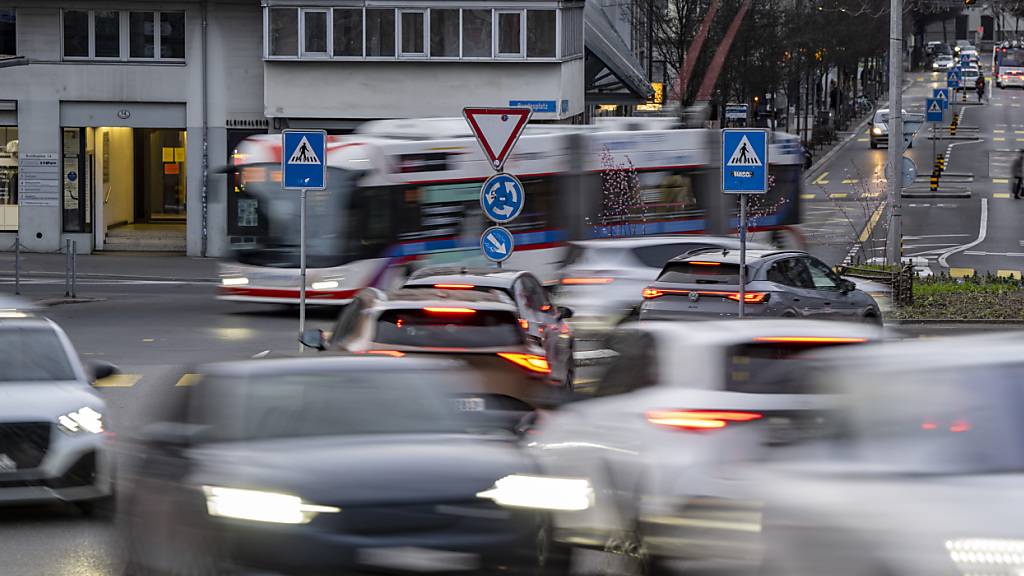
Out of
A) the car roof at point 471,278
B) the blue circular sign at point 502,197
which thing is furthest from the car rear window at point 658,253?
the car roof at point 471,278

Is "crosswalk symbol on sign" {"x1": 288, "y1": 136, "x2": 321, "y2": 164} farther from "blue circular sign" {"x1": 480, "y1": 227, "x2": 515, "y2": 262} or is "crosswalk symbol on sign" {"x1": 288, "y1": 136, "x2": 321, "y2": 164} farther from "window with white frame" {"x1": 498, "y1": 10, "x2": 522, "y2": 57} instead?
"window with white frame" {"x1": 498, "y1": 10, "x2": 522, "y2": 57}

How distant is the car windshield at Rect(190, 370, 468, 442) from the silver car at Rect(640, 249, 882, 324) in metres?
12.7

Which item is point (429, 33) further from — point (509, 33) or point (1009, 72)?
point (1009, 72)

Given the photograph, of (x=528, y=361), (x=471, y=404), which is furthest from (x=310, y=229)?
(x=471, y=404)

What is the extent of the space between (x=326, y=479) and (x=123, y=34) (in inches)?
1456

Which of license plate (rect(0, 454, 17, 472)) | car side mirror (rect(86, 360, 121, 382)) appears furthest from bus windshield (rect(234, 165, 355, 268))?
license plate (rect(0, 454, 17, 472))

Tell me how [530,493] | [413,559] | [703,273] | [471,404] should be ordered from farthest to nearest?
[703,273], [471,404], [530,493], [413,559]

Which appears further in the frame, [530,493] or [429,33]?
[429,33]

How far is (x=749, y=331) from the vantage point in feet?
32.0

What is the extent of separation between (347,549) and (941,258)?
117 ft

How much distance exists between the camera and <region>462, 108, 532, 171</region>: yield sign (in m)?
20.7

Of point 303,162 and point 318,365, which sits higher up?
point 303,162

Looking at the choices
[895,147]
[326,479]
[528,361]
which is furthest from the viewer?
[895,147]

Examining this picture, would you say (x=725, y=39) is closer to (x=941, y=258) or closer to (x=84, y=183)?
(x=941, y=258)
